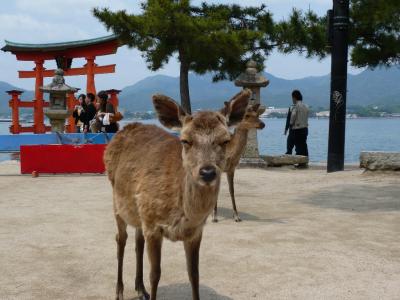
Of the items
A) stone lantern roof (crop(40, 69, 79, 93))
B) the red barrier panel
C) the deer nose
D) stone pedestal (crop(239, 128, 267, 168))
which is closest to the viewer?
the deer nose

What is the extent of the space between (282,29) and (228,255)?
40.5 ft

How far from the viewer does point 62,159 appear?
1110 cm

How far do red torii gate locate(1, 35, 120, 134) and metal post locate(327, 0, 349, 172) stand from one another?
1107cm

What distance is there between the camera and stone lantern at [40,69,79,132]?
17.7 metres

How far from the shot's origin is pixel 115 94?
20.8 m

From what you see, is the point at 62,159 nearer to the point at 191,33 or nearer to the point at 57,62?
the point at 191,33

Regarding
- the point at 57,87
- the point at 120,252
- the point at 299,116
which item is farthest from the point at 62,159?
the point at 120,252

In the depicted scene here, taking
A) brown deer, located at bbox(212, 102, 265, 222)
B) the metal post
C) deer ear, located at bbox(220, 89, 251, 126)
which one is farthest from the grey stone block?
deer ear, located at bbox(220, 89, 251, 126)

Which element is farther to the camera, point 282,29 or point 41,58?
point 41,58

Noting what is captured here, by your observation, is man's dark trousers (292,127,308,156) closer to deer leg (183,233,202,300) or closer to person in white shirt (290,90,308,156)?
person in white shirt (290,90,308,156)

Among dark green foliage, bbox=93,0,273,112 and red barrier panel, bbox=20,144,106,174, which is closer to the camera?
red barrier panel, bbox=20,144,106,174

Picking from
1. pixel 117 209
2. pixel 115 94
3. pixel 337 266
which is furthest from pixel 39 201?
pixel 115 94

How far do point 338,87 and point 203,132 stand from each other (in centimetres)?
955

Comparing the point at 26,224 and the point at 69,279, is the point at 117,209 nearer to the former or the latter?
the point at 69,279
